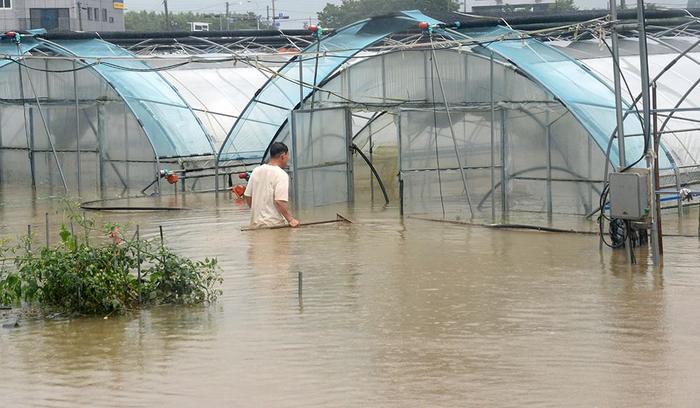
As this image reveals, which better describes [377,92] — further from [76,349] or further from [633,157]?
[76,349]

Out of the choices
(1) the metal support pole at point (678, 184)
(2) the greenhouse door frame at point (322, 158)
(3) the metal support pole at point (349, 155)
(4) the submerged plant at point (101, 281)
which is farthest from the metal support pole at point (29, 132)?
(4) the submerged plant at point (101, 281)

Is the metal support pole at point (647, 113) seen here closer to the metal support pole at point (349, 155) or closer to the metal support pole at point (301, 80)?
the metal support pole at point (301, 80)

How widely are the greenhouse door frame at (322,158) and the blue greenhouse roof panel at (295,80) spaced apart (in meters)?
0.64

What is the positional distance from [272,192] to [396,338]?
5977 millimetres

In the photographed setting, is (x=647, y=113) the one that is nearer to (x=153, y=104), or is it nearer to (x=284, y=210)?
(x=284, y=210)

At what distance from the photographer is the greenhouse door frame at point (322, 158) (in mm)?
21078

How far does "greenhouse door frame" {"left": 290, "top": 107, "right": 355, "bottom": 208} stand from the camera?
21.1 meters

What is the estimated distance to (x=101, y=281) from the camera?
1076 centimetres

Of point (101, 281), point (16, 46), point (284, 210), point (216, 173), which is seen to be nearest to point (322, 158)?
point (216, 173)

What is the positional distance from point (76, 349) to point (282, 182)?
5.95 meters

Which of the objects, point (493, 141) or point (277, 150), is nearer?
point (277, 150)

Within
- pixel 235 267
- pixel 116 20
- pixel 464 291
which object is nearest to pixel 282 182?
pixel 235 267

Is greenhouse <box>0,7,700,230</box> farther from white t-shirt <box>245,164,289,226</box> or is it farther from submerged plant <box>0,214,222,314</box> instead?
submerged plant <box>0,214,222,314</box>

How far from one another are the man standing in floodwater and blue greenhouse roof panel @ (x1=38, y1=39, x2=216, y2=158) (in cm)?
934
